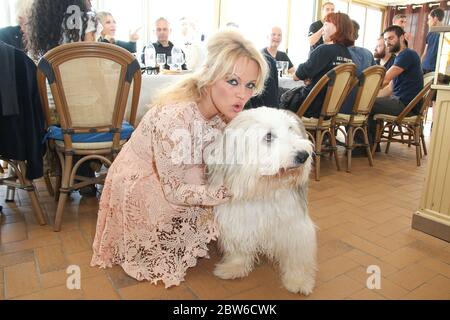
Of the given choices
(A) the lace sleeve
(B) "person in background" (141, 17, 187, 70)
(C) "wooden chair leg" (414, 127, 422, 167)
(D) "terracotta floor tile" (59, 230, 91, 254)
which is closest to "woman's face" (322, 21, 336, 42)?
(C) "wooden chair leg" (414, 127, 422, 167)

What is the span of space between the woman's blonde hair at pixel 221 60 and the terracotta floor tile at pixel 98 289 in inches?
32.5

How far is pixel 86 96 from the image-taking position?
2057mm

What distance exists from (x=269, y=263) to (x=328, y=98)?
180 centimetres

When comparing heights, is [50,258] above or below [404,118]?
below

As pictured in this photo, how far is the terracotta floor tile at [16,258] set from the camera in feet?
5.66

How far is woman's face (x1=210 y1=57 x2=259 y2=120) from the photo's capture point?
4.59 ft

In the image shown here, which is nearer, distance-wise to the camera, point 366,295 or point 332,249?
point 366,295

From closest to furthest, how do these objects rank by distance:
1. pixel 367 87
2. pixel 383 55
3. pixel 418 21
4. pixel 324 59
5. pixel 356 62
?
1. pixel 324 59
2. pixel 367 87
3. pixel 356 62
4. pixel 383 55
5. pixel 418 21

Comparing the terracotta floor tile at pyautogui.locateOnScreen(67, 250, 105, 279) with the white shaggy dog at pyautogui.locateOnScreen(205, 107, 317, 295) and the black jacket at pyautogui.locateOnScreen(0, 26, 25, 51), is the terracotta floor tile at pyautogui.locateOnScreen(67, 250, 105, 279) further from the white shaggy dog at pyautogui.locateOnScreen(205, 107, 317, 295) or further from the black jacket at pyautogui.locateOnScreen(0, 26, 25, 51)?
the black jacket at pyautogui.locateOnScreen(0, 26, 25, 51)

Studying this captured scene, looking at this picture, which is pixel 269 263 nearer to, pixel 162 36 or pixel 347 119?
pixel 347 119

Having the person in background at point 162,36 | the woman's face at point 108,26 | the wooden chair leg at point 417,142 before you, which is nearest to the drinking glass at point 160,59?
the person in background at point 162,36

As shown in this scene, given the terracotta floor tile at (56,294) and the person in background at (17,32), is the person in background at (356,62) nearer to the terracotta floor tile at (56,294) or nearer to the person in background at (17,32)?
the person in background at (17,32)

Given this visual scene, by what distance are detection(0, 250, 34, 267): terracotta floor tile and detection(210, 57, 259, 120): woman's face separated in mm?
1227

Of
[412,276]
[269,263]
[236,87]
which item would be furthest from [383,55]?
[236,87]
